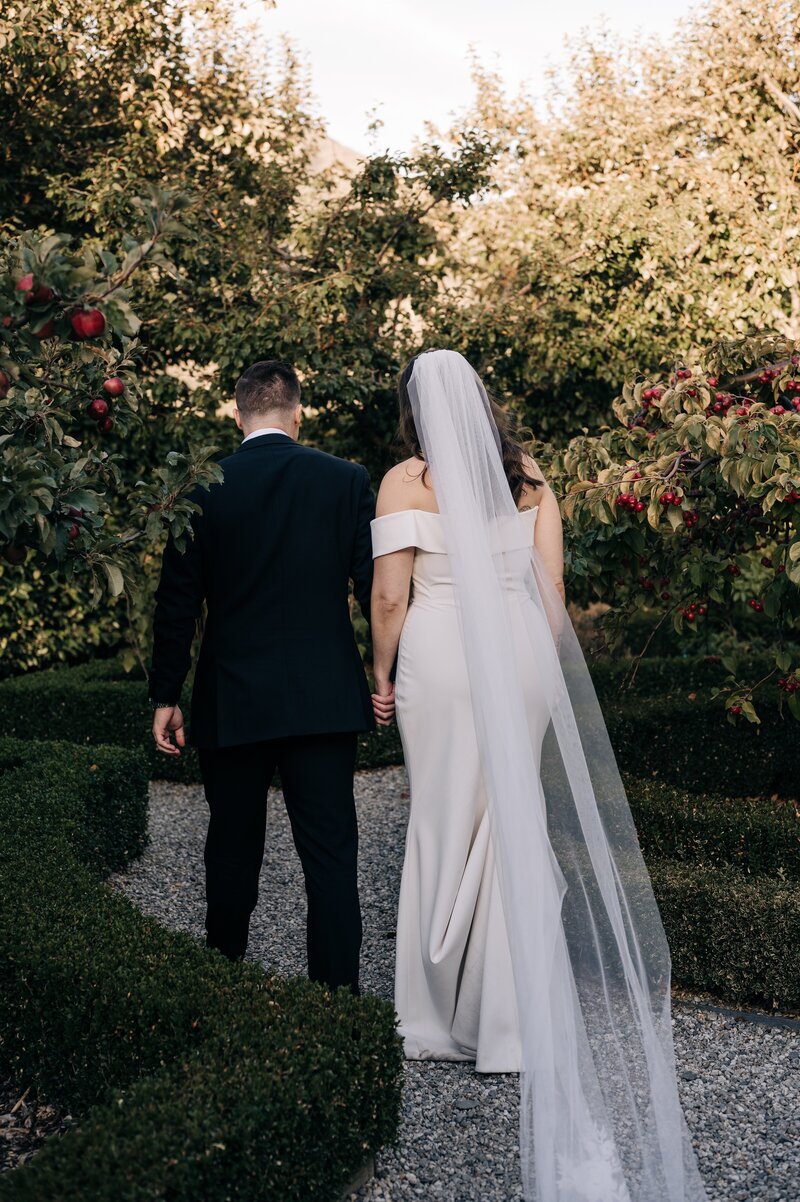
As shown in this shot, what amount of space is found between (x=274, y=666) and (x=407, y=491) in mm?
617

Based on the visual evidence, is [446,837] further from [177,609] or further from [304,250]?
[304,250]

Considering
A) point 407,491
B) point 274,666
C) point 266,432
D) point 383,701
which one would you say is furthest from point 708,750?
point 266,432

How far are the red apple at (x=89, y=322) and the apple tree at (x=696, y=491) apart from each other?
214 cm

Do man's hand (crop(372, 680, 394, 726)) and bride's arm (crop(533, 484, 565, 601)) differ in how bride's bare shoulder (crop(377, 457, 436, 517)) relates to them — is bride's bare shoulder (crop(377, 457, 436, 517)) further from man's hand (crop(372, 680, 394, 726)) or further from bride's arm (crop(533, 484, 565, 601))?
man's hand (crop(372, 680, 394, 726))

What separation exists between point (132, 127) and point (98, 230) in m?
1.00

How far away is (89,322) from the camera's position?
2086 mm

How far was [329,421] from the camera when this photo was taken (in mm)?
8742

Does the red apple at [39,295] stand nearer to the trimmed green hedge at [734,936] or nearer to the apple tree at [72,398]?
the apple tree at [72,398]

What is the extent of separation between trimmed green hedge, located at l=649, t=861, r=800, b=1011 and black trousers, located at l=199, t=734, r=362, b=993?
120 cm

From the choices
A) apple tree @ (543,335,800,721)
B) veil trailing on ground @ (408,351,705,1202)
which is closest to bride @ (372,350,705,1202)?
veil trailing on ground @ (408,351,705,1202)

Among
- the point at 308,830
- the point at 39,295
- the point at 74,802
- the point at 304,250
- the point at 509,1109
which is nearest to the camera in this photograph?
the point at 39,295

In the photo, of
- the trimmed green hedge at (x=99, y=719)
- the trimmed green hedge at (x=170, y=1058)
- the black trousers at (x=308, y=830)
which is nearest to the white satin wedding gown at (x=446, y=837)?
the black trousers at (x=308, y=830)

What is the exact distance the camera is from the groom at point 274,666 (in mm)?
3008

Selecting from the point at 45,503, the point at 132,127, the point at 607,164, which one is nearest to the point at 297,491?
the point at 45,503
